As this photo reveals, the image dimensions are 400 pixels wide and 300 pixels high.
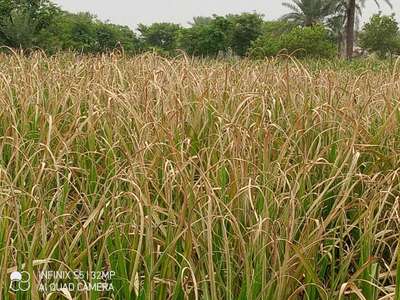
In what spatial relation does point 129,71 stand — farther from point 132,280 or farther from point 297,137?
point 132,280

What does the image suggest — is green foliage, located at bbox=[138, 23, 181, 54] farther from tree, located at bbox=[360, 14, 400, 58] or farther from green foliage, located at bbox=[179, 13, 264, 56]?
tree, located at bbox=[360, 14, 400, 58]

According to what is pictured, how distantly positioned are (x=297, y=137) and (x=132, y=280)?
0.92 meters

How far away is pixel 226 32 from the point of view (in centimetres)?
3788

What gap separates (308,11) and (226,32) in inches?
317

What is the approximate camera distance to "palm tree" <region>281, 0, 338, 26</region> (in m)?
30.7

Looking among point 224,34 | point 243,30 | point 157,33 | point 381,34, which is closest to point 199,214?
point 381,34

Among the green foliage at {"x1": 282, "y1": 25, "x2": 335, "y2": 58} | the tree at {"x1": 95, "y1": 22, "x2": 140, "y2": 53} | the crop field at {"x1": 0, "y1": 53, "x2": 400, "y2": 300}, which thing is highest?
the tree at {"x1": 95, "y1": 22, "x2": 140, "y2": 53}

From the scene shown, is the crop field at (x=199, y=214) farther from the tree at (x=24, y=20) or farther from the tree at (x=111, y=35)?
the tree at (x=111, y=35)

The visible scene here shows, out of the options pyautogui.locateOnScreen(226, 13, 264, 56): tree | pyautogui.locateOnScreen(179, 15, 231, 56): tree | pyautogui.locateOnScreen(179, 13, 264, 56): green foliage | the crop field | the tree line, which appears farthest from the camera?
pyautogui.locateOnScreen(226, 13, 264, 56): tree

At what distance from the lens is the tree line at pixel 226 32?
1989cm

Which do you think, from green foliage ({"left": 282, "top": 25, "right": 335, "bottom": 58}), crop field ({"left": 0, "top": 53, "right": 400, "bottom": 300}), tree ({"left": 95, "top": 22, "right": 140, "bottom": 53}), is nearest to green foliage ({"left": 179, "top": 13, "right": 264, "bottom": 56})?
tree ({"left": 95, "top": 22, "right": 140, "bottom": 53})

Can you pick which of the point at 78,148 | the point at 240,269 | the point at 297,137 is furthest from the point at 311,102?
the point at 240,269

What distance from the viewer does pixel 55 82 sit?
2484mm

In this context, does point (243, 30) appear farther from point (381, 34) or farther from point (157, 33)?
point (157, 33)
